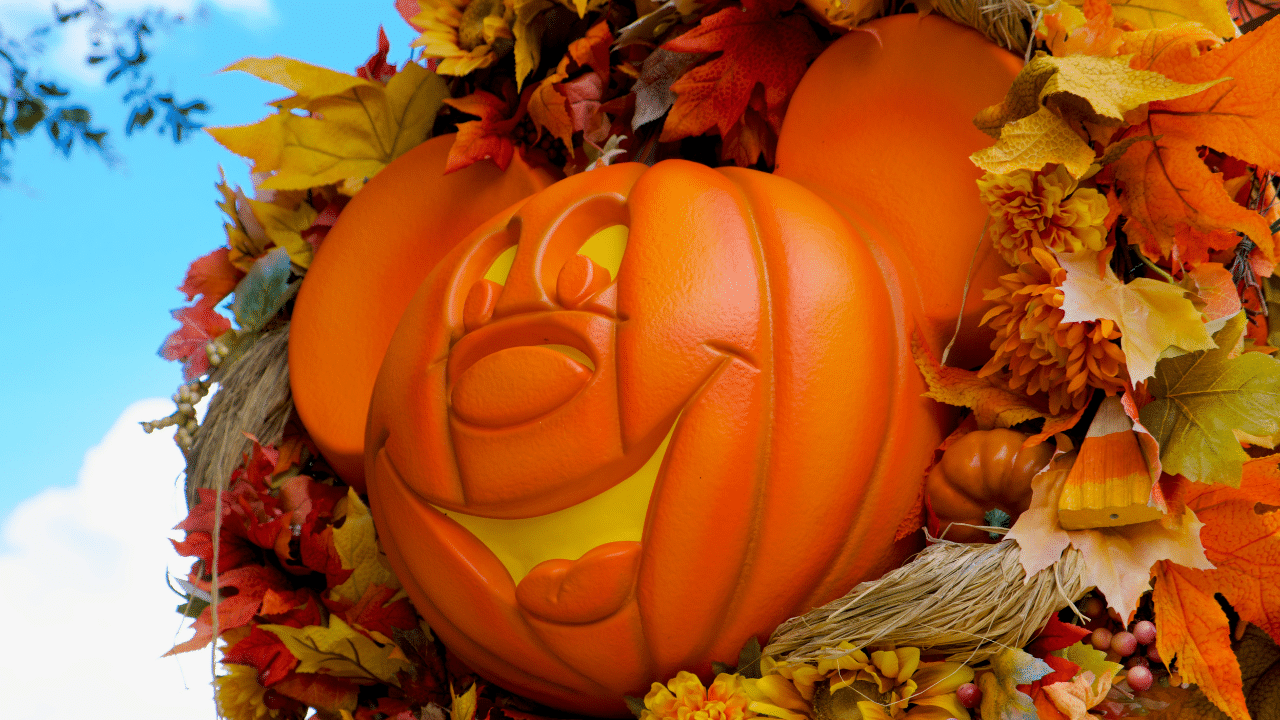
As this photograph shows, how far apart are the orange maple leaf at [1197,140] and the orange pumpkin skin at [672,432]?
0.86ft

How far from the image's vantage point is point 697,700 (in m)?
0.99

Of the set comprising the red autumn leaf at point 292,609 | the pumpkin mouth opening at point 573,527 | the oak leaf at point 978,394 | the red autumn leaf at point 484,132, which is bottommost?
the red autumn leaf at point 292,609

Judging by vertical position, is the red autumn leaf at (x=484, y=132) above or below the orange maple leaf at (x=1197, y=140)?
above

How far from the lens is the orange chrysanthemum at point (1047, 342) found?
929 millimetres

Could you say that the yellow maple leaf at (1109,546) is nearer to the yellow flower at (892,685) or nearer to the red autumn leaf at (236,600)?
the yellow flower at (892,685)

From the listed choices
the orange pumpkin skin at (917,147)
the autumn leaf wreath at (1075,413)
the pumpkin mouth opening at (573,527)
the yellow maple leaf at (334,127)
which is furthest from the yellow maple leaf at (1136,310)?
the yellow maple leaf at (334,127)

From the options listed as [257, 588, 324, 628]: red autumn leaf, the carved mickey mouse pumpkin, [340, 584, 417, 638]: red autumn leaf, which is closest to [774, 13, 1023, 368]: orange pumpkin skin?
the carved mickey mouse pumpkin

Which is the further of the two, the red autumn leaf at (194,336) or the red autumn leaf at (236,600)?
the red autumn leaf at (194,336)

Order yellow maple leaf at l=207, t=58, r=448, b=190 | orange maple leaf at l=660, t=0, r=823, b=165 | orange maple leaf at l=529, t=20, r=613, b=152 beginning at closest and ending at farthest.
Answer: orange maple leaf at l=660, t=0, r=823, b=165
orange maple leaf at l=529, t=20, r=613, b=152
yellow maple leaf at l=207, t=58, r=448, b=190

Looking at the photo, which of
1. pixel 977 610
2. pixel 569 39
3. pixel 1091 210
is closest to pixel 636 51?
pixel 569 39

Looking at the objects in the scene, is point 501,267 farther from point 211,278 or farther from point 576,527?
point 211,278

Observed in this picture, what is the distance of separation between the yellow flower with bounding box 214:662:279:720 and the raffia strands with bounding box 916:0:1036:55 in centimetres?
123

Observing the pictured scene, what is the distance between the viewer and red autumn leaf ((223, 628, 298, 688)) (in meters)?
1.28

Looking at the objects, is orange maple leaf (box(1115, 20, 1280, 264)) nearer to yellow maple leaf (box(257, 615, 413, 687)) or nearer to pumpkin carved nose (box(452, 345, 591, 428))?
pumpkin carved nose (box(452, 345, 591, 428))
